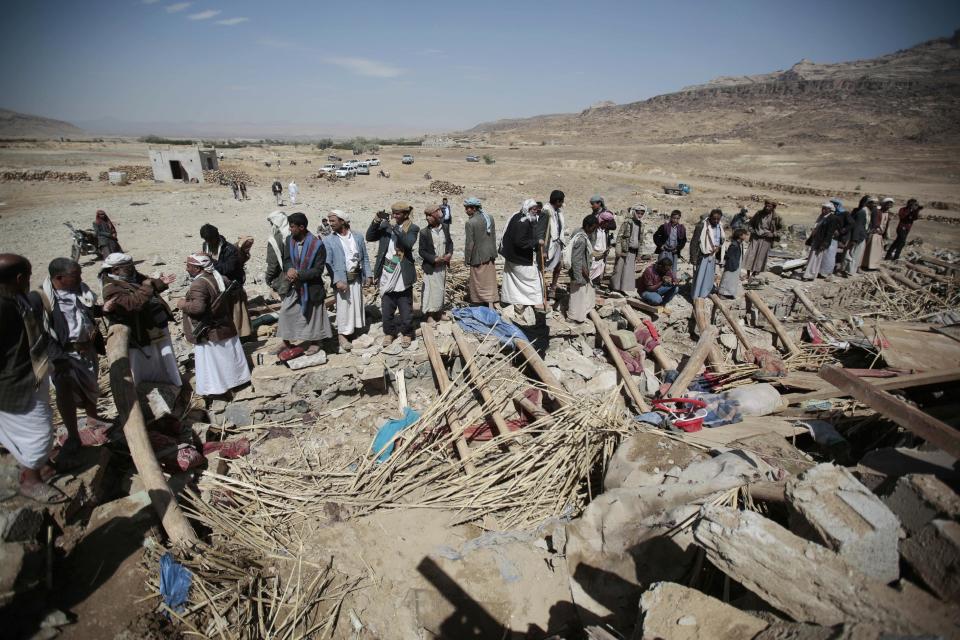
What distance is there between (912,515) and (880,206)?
1106 centimetres

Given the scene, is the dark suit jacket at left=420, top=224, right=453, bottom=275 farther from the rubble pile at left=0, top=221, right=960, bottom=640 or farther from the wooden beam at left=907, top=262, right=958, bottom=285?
the wooden beam at left=907, top=262, right=958, bottom=285

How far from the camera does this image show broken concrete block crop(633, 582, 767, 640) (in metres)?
1.93

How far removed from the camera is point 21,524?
2688 mm

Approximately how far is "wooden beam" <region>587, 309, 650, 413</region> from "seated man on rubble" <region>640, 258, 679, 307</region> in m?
1.62

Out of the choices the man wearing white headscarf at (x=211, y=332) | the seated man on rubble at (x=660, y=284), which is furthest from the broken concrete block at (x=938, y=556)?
the seated man on rubble at (x=660, y=284)

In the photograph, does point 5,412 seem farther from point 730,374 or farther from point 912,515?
point 730,374

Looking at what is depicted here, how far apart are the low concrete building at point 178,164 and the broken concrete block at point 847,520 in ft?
100

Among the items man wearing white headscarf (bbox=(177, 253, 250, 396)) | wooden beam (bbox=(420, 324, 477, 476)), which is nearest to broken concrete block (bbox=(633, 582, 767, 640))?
wooden beam (bbox=(420, 324, 477, 476))

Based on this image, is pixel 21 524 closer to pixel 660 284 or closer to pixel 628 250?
pixel 628 250

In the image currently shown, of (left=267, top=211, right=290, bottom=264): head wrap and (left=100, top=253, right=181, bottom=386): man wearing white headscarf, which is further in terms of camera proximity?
(left=267, top=211, right=290, bottom=264): head wrap

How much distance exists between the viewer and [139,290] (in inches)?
153

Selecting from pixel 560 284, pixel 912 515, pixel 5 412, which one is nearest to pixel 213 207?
pixel 560 284

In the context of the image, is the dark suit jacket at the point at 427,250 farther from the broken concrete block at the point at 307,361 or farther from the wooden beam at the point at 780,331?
the wooden beam at the point at 780,331

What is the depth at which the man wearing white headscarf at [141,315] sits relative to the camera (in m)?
3.81
